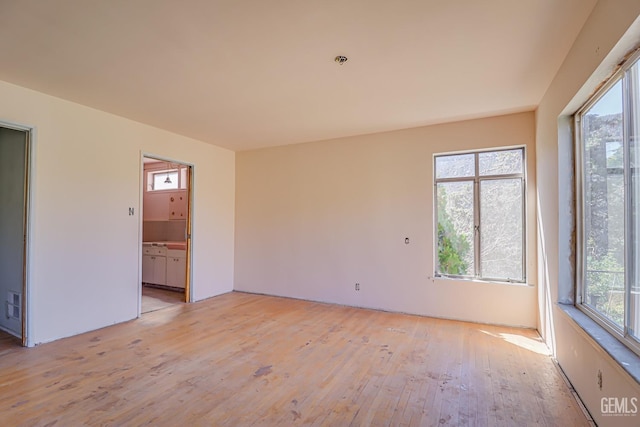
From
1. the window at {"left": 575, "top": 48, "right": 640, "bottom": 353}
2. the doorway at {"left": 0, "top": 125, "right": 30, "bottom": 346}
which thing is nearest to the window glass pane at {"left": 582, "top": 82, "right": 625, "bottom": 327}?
the window at {"left": 575, "top": 48, "right": 640, "bottom": 353}

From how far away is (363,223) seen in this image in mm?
4816

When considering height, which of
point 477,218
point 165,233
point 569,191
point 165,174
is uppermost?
point 165,174

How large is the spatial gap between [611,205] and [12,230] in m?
5.82

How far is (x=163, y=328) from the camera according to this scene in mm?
3859

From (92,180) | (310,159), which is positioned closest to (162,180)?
(92,180)

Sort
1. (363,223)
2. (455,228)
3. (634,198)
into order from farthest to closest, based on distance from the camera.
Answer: (363,223), (455,228), (634,198)

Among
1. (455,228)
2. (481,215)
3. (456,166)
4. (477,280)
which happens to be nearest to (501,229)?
(481,215)

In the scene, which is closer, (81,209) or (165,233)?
(81,209)

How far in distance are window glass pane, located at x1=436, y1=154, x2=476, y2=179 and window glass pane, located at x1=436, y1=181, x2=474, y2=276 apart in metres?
0.12

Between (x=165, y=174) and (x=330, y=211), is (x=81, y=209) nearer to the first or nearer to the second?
(x=330, y=211)

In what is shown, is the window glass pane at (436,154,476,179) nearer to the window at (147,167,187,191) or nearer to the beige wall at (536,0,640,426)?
the beige wall at (536,0,640,426)

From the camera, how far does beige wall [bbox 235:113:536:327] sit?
405 cm

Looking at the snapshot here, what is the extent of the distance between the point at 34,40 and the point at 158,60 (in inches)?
32.9

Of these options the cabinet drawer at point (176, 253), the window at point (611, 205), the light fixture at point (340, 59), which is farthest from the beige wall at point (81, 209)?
the window at point (611, 205)
